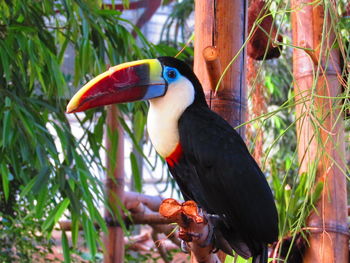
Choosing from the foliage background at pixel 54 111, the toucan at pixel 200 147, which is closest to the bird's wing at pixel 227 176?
the toucan at pixel 200 147

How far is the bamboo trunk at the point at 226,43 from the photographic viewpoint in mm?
1494

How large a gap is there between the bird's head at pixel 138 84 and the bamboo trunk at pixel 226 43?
66 millimetres

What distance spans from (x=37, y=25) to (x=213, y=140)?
1.17 meters

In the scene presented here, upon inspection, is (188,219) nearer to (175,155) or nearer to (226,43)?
(175,155)

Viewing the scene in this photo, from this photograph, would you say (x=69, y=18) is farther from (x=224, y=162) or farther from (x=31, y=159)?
(x=224, y=162)

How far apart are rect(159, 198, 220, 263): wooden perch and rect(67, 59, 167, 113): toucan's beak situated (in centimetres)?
29

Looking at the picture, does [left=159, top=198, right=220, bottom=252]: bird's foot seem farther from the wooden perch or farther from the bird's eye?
the bird's eye

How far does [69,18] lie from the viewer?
2.33m

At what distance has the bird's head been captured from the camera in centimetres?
131

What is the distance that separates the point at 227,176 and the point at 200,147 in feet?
0.26

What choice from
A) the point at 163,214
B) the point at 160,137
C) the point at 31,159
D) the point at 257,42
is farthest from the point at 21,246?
the point at 163,214

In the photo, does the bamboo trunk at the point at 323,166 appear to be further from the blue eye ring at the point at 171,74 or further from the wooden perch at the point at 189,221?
the wooden perch at the point at 189,221

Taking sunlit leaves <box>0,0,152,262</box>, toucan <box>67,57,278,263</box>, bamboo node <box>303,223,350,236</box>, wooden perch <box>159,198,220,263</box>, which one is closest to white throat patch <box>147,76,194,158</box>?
toucan <box>67,57,278,263</box>

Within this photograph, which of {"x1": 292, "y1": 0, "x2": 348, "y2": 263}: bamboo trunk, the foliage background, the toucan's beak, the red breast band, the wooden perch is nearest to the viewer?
the wooden perch
